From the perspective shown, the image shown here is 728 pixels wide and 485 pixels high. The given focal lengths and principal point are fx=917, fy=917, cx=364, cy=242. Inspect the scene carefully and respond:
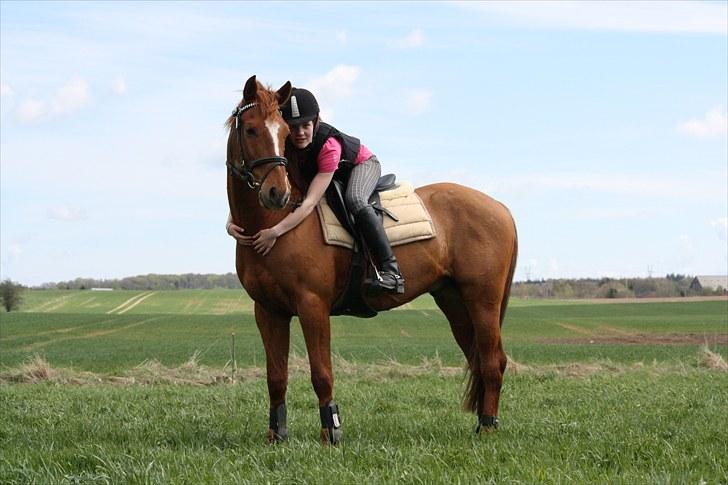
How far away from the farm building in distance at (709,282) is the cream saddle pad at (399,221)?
429ft

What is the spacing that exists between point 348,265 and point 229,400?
4330mm

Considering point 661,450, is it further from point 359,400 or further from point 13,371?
point 13,371

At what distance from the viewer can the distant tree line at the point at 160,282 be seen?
136 m

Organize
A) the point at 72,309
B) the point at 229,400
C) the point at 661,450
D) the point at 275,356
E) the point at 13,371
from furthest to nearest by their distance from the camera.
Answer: the point at 72,309 < the point at 13,371 < the point at 229,400 < the point at 275,356 < the point at 661,450

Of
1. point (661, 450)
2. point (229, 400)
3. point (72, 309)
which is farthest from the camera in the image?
point (72, 309)

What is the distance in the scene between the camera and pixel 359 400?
11.5m

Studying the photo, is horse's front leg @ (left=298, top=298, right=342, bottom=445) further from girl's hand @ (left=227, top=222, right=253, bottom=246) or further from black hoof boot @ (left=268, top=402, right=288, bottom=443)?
girl's hand @ (left=227, top=222, right=253, bottom=246)

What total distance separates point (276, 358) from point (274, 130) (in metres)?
1.97

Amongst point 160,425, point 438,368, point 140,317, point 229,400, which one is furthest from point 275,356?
point 140,317

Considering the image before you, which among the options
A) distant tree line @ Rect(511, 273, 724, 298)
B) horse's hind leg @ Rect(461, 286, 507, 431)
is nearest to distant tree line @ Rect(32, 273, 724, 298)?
distant tree line @ Rect(511, 273, 724, 298)

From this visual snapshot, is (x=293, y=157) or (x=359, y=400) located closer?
(x=293, y=157)

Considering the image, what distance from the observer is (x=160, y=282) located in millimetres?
138375

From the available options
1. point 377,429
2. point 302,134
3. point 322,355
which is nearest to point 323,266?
point 322,355

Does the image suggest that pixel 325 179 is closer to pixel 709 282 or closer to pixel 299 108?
pixel 299 108
